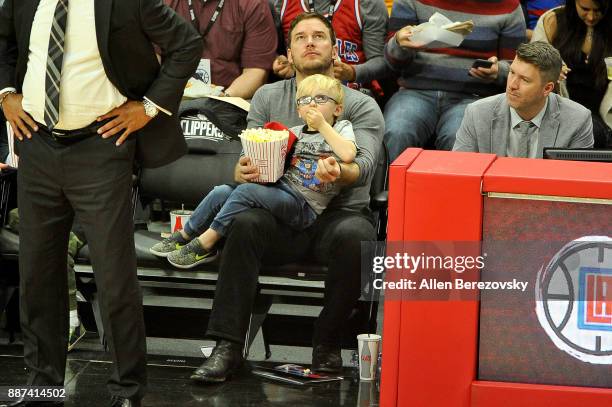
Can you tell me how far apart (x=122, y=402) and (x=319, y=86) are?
1714mm

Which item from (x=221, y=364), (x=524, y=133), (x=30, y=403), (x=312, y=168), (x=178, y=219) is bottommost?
(x=30, y=403)

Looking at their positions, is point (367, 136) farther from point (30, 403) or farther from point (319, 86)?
point (30, 403)

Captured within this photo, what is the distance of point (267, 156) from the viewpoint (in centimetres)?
461

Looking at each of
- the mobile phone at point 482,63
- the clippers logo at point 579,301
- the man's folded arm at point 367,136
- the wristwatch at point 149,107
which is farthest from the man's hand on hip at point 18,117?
the mobile phone at point 482,63

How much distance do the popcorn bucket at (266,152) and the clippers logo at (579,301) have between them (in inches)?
81.9

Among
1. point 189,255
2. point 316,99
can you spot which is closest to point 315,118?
point 316,99

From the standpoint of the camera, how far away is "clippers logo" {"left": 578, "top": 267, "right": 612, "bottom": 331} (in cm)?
268

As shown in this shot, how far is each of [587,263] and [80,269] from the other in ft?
9.24

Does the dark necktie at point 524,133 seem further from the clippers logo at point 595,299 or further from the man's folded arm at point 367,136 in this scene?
the clippers logo at point 595,299

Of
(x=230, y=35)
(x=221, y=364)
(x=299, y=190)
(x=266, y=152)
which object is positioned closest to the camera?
(x=221, y=364)

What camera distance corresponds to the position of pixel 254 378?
435 cm

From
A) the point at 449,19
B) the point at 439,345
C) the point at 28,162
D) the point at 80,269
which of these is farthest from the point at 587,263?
the point at 449,19

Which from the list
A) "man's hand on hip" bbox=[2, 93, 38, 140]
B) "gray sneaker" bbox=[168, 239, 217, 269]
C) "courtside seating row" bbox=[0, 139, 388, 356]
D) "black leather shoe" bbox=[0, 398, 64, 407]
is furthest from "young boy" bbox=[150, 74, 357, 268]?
"man's hand on hip" bbox=[2, 93, 38, 140]

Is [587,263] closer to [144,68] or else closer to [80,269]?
[144,68]
